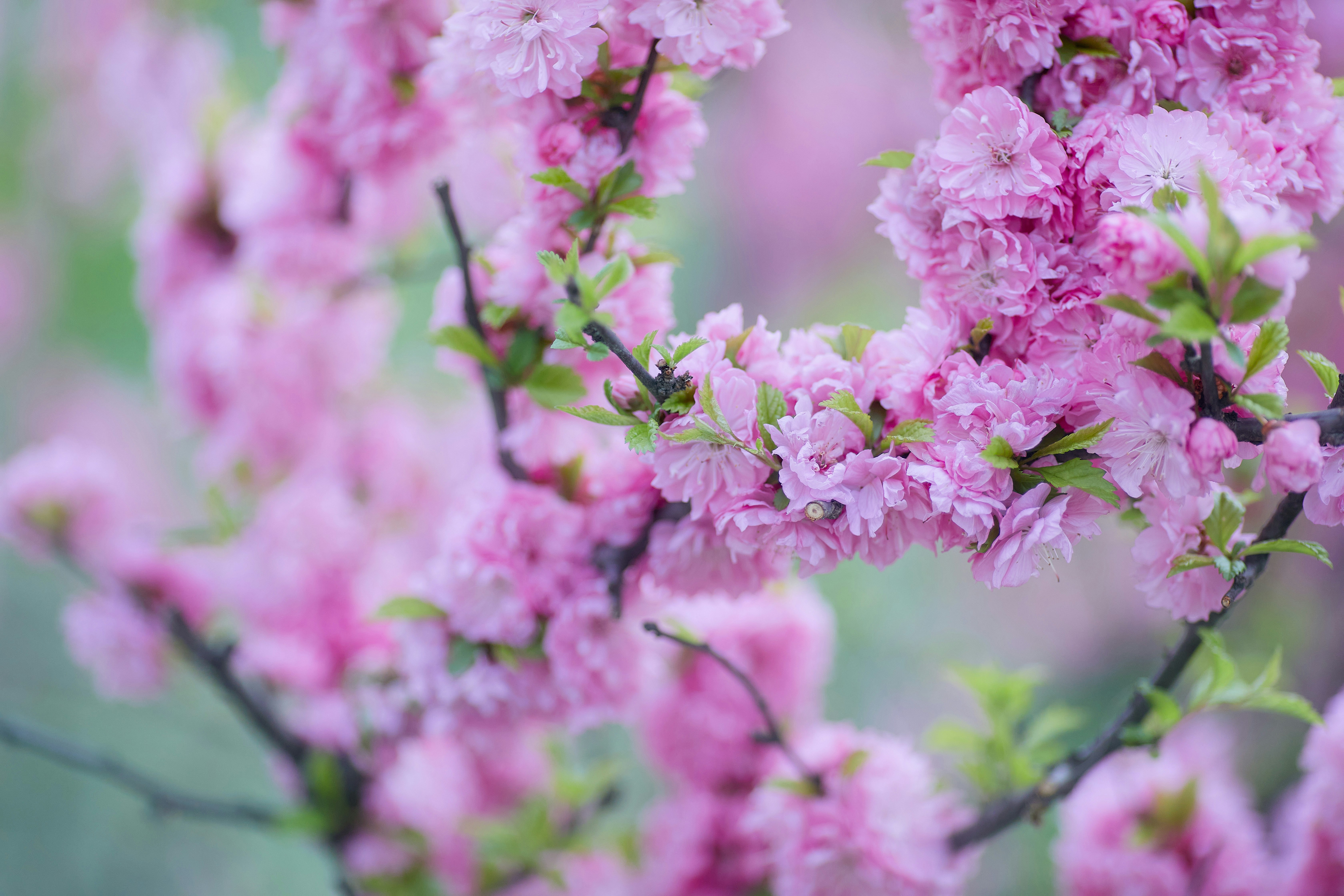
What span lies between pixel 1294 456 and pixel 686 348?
0.27 meters

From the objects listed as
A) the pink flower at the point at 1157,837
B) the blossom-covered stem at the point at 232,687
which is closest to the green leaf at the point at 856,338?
the pink flower at the point at 1157,837

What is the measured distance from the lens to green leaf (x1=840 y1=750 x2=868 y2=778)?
2.10 ft

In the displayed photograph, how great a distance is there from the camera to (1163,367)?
1.27ft

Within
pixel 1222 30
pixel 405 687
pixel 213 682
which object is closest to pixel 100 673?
pixel 213 682

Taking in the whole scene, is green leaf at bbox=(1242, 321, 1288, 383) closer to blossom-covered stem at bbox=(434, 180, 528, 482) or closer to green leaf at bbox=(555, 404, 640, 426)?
green leaf at bbox=(555, 404, 640, 426)

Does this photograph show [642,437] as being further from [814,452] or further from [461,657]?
[461,657]

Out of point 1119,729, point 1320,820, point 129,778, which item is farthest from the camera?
point 129,778

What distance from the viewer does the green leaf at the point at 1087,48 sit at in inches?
17.9

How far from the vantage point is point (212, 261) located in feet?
3.20

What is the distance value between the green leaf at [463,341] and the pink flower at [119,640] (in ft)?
1.82

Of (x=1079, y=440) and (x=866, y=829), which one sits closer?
(x=1079, y=440)

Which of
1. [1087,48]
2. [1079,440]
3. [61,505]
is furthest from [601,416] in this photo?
[61,505]

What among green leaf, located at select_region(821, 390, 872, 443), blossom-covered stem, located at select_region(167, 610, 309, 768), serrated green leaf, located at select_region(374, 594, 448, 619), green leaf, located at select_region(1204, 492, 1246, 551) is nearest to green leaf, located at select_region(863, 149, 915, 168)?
green leaf, located at select_region(821, 390, 872, 443)

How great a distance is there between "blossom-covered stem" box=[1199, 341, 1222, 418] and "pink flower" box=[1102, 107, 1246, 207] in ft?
0.27
